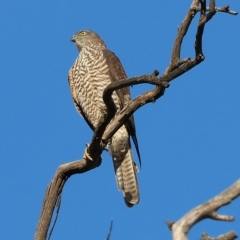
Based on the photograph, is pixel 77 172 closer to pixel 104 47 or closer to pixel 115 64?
pixel 115 64

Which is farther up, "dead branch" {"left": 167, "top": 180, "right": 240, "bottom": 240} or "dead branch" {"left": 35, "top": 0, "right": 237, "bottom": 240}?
"dead branch" {"left": 35, "top": 0, "right": 237, "bottom": 240}

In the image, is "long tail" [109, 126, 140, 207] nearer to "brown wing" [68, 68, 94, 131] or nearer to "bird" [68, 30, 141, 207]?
"bird" [68, 30, 141, 207]

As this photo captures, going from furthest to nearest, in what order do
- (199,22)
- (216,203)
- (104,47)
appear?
(104,47) → (199,22) → (216,203)

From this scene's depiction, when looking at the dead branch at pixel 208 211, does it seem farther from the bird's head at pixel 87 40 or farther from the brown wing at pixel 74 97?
the bird's head at pixel 87 40

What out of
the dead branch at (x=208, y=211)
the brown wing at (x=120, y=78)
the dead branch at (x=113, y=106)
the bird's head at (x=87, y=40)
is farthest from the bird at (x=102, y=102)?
the dead branch at (x=208, y=211)

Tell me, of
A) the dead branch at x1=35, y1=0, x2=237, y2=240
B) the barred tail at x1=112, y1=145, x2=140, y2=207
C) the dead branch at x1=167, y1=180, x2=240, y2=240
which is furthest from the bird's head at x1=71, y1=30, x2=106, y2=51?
the dead branch at x1=167, y1=180, x2=240, y2=240

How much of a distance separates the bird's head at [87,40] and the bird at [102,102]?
443 millimetres

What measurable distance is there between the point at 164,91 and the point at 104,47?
395 cm

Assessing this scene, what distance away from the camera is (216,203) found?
3.72 meters

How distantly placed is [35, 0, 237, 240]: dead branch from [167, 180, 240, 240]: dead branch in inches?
68.2

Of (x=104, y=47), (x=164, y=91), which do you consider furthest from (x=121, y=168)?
(x=164, y=91)

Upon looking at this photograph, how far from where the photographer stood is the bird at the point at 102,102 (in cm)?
859

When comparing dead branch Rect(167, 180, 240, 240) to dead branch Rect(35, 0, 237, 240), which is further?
dead branch Rect(35, 0, 237, 240)

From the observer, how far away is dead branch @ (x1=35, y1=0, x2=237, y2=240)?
5301 millimetres
